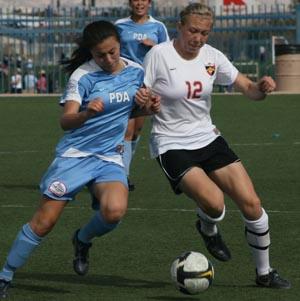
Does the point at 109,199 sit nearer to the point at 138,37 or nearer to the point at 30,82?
the point at 138,37

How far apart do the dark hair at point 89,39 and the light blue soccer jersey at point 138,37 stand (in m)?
5.80

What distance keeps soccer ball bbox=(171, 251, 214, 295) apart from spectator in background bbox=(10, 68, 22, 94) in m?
26.8

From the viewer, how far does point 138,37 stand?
14.8 meters

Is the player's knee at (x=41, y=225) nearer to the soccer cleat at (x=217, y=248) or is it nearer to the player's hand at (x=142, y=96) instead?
the player's hand at (x=142, y=96)

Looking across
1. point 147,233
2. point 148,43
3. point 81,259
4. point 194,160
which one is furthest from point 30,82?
point 194,160

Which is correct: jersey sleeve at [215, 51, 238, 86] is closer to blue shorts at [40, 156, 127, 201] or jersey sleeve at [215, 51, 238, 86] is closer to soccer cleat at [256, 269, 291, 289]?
blue shorts at [40, 156, 127, 201]

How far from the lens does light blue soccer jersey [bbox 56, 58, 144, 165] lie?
8773 mm

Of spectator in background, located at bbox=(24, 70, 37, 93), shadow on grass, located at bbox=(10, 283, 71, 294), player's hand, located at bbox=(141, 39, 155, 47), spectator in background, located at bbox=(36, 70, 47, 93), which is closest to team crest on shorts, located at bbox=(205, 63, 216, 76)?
shadow on grass, located at bbox=(10, 283, 71, 294)

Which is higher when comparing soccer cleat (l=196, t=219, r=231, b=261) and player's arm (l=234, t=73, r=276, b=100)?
player's arm (l=234, t=73, r=276, b=100)

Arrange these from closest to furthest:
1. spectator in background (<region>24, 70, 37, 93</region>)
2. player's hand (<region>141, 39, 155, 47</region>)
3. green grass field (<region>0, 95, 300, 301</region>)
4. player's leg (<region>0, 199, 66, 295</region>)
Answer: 1. player's leg (<region>0, 199, 66, 295</region>)
2. green grass field (<region>0, 95, 300, 301</region>)
3. player's hand (<region>141, 39, 155, 47</region>)
4. spectator in background (<region>24, 70, 37, 93</region>)

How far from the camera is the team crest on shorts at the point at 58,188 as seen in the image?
8703mm

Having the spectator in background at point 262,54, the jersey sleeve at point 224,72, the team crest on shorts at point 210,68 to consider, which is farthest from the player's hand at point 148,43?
the spectator in background at point 262,54

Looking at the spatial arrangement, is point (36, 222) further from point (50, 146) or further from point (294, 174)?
point (50, 146)

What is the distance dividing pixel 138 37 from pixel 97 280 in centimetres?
586
